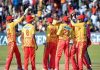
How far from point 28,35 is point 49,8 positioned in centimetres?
1224

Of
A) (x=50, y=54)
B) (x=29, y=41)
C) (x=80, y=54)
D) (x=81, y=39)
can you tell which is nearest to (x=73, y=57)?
(x=80, y=54)

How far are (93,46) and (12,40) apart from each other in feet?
29.5

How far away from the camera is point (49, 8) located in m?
32.0

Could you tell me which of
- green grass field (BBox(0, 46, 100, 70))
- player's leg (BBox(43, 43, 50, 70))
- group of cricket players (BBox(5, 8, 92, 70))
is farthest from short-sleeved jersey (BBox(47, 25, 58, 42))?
green grass field (BBox(0, 46, 100, 70))

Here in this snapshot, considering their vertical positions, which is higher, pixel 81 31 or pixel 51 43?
pixel 81 31

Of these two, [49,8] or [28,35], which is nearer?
[28,35]

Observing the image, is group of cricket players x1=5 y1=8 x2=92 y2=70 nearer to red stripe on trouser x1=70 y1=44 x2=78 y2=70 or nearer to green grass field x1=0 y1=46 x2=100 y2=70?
red stripe on trouser x1=70 y1=44 x2=78 y2=70

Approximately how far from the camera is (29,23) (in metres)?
20.0

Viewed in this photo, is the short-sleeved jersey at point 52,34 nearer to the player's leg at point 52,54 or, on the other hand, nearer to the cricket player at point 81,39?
the player's leg at point 52,54

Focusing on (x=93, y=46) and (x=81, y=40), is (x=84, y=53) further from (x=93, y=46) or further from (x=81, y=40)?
(x=93, y=46)

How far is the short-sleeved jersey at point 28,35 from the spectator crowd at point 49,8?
1075 cm

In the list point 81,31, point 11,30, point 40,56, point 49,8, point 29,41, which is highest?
point 49,8

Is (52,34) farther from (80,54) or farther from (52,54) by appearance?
(80,54)

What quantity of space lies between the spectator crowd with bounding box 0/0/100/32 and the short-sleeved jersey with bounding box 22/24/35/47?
1075 centimetres
